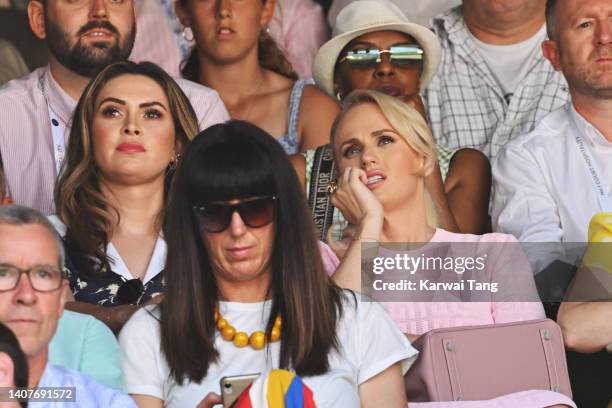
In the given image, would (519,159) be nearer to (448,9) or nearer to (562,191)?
(562,191)

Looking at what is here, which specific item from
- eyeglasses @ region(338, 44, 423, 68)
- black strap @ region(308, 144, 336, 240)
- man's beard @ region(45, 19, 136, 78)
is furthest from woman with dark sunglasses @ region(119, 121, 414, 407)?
eyeglasses @ region(338, 44, 423, 68)

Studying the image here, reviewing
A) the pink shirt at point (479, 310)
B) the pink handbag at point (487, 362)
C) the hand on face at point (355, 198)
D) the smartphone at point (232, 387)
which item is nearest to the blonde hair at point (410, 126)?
the hand on face at point (355, 198)

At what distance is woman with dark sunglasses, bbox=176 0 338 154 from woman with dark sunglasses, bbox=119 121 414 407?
6.09 feet

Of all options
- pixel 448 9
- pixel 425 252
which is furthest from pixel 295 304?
pixel 448 9

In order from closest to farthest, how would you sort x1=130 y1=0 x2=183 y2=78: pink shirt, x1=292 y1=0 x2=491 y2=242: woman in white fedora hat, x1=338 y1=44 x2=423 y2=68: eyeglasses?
x1=292 y1=0 x2=491 y2=242: woman in white fedora hat, x1=338 y1=44 x2=423 y2=68: eyeglasses, x1=130 y1=0 x2=183 y2=78: pink shirt

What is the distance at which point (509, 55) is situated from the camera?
230 inches

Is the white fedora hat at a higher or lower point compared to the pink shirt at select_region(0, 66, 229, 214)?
higher

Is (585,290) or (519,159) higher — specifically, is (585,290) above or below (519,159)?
below

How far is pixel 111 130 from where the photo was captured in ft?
14.3

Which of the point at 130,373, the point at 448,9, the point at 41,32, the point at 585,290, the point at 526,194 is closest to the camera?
the point at 130,373

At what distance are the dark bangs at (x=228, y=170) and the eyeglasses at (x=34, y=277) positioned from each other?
44cm

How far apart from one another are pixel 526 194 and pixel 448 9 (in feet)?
4.97

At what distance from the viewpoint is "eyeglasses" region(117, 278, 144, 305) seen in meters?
4.15

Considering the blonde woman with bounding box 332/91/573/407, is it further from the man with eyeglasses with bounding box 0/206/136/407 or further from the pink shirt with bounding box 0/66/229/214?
the man with eyeglasses with bounding box 0/206/136/407
